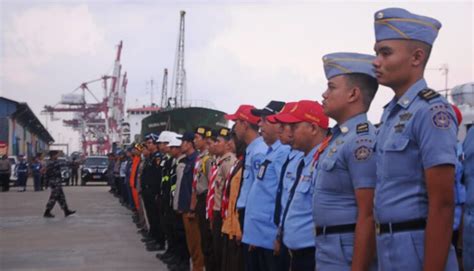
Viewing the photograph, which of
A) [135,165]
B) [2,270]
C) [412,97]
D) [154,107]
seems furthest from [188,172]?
[154,107]

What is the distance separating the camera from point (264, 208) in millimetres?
5691

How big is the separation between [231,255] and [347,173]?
3398mm

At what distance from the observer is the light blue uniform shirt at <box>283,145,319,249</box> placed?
4.42m

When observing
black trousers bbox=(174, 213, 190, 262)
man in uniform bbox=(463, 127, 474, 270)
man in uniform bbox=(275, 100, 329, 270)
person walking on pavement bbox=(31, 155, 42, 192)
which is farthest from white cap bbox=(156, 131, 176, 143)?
person walking on pavement bbox=(31, 155, 42, 192)

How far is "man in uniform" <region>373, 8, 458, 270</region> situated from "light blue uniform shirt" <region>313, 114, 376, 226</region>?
11.2 inches

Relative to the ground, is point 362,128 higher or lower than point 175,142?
higher

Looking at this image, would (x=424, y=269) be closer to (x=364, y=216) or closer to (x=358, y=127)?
Result: (x=364, y=216)

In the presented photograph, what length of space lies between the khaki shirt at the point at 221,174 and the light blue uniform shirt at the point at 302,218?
2.94 metres

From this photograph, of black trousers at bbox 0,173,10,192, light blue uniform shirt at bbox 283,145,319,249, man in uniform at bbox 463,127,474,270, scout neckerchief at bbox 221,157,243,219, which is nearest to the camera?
man in uniform at bbox 463,127,474,270

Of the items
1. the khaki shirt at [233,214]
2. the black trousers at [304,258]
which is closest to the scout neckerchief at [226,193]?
the khaki shirt at [233,214]

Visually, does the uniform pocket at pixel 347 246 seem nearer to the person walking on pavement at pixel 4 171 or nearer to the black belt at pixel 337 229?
the black belt at pixel 337 229

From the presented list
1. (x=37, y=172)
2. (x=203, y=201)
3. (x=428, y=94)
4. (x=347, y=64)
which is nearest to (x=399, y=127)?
(x=428, y=94)

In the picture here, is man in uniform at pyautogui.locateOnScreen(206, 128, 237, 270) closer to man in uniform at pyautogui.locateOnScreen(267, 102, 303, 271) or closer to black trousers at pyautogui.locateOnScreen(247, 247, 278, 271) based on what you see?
black trousers at pyautogui.locateOnScreen(247, 247, 278, 271)

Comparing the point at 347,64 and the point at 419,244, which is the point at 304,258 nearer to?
the point at 347,64
